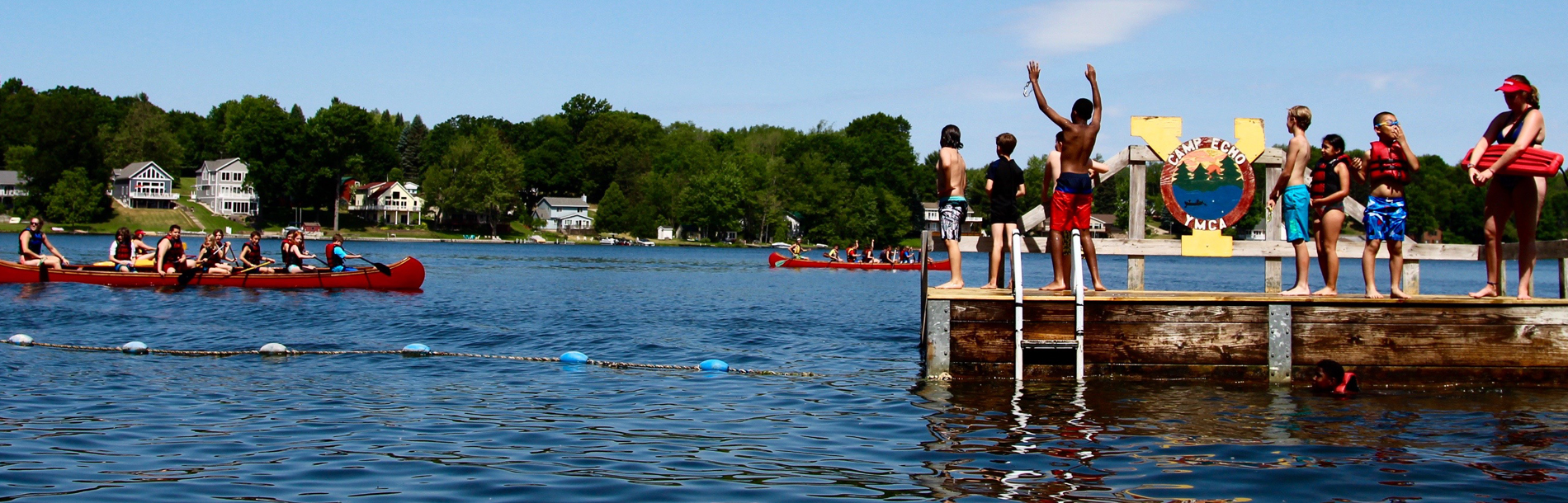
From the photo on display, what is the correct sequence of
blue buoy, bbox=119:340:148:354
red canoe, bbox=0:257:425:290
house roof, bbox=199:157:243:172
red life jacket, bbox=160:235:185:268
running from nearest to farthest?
blue buoy, bbox=119:340:148:354 < red canoe, bbox=0:257:425:290 < red life jacket, bbox=160:235:185:268 < house roof, bbox=199:157:243:172

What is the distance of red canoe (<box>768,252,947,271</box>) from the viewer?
4978 cm

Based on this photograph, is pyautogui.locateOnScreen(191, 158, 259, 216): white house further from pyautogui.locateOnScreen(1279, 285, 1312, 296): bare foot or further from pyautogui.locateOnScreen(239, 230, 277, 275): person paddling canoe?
pyautogui.locateOnScreen(1279, 285, 1312, 296): bare foot

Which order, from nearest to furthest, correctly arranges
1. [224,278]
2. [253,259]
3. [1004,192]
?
[1004,192]
[224,278]
[253,259]

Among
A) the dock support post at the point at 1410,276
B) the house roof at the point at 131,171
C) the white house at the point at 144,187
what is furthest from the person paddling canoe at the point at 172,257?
the house roof at the point at 131,171

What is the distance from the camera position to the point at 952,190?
10641mm

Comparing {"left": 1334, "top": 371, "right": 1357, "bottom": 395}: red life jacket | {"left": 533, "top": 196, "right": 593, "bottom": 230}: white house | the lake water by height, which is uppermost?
{"left": 533, "top": 196, "right": 593, "bottom": 230}: white house

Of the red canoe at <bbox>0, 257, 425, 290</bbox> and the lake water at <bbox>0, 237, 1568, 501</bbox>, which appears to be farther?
the red canoe at <bbox>0, 257, 425, 290</bbox>

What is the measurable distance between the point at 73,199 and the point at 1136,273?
3965 inches

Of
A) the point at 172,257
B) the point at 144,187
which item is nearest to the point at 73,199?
the point at 144,187

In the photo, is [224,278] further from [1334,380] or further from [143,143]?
[143,143]

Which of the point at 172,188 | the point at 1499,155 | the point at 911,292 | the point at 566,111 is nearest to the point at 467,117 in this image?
the point at 566,111

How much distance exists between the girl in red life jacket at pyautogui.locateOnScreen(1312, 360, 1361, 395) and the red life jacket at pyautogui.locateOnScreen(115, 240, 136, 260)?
25308 mm

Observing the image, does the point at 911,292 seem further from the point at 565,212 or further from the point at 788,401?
the point at 565,212

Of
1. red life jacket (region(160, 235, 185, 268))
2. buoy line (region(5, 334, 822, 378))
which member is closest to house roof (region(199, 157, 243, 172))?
red life jacket (region(160, 235, 185, 268))
